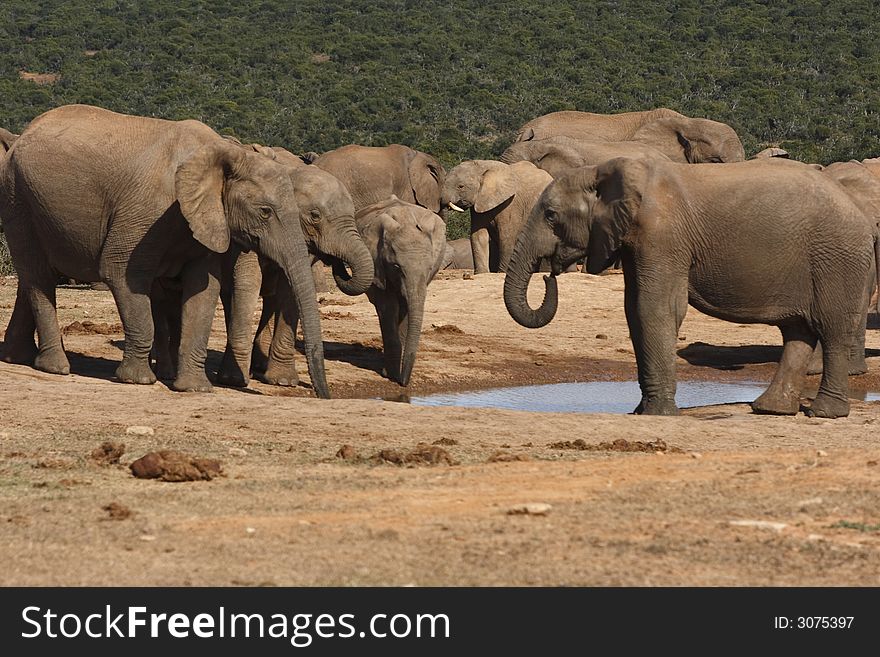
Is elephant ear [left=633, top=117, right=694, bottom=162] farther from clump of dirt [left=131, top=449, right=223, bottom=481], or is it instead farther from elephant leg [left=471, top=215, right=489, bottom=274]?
clump of dirt [left=131, top=449, right=223, bottom=481]

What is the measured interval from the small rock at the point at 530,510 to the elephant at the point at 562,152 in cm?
1822

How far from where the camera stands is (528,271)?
39.4 ft

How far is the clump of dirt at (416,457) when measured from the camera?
8555 mm

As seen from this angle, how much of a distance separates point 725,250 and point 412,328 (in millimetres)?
3433

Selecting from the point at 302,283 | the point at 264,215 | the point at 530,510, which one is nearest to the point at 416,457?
the point at 530,510

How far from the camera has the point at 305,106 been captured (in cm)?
6241

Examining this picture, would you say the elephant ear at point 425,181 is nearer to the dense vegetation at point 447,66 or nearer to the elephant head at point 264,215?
the elephant head at point 264,215

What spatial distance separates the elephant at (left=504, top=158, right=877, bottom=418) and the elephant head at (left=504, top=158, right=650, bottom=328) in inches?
0.4

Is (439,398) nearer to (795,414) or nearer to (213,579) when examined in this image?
(795,414)

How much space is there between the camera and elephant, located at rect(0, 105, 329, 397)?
1165 centimetres

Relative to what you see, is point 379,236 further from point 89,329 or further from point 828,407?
point 828,407

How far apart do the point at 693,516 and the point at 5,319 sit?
12031 mm

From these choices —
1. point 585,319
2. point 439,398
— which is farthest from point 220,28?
point 439,398

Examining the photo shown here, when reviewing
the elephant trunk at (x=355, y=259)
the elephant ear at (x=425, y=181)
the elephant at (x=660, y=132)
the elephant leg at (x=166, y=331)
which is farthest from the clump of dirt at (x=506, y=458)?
the elephant at (x=660, y=132)
